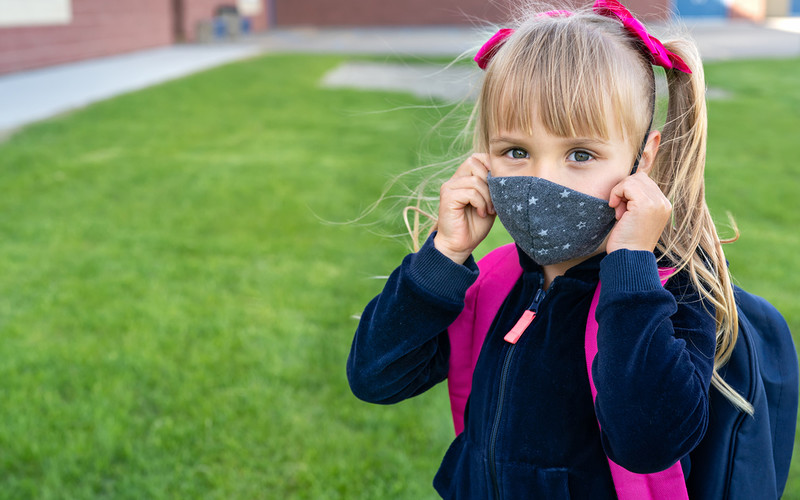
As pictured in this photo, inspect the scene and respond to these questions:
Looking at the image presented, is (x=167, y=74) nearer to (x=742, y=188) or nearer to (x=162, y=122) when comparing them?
(x=162, y=122)

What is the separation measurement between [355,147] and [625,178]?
7127 millimetres

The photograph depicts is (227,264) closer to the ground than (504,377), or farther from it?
closer to the ground

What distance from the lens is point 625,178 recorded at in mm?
1382

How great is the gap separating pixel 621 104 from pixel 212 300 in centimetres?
323

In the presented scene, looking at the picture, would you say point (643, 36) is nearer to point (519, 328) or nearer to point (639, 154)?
point (639, 154)

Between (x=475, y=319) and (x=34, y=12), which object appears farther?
(x=34, y=12)

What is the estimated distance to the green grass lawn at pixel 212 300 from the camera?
2.89 metres

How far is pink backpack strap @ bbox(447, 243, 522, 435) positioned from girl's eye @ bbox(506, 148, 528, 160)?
0.22 meters

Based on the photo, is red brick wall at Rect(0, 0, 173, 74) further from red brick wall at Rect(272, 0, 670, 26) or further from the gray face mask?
the gray face mask

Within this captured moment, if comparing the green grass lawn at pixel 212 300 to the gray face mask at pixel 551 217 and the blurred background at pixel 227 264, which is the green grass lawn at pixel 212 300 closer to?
the blurred background at pixel 227 264

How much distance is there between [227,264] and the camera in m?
4.82

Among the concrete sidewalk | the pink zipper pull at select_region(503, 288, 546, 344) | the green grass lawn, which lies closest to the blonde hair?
the pink zipper pull at select_region(503, 288, 546, 344)

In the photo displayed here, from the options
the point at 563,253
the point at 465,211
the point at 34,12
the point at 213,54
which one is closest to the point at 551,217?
the point at 563,253

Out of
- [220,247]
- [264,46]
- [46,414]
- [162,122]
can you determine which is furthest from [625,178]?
[264,46]
